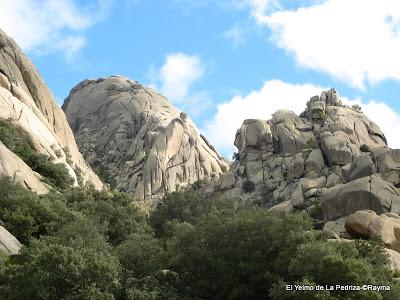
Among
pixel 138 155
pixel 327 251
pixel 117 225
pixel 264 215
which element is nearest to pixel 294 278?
pixel 327 251

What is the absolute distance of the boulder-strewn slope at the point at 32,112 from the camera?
67.4 meters

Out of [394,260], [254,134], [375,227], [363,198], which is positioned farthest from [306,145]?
[394,260]

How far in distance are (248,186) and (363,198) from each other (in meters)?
33.3

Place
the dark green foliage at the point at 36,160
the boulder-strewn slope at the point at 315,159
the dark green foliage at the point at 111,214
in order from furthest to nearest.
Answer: the dark green foliage at the point at 36,160
the boulder-strewn slope at the point at 315,159
the dark green foliage at the point at 111,214

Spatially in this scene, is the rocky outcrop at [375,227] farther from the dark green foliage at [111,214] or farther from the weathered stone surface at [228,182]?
the weathered stone surface at [228,182]

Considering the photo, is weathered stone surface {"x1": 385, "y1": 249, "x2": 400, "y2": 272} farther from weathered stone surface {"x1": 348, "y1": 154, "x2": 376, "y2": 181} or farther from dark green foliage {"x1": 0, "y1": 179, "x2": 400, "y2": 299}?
weathered stone surface {"x1": 348, "y1": 154, "x2": 376, "y2": 181}

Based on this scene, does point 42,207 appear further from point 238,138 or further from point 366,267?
point 238,138

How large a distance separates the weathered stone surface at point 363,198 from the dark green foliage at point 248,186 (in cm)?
2892

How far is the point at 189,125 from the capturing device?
378 ft

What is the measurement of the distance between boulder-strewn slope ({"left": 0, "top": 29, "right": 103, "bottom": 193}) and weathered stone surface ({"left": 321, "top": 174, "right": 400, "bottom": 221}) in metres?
27.6

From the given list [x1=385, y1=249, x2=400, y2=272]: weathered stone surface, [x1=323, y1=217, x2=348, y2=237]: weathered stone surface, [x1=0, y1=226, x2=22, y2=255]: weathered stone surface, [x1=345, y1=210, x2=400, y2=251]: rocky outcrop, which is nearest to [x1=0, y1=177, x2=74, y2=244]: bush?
[x1=0, y1=226, x2=22, y2=255]: weathered stone surface

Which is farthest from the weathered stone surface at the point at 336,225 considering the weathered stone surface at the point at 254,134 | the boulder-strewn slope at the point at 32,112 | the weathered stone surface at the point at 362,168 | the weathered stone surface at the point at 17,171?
the weathered stone surface at the point at 254,134

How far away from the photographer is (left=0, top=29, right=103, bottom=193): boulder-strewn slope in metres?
67.4

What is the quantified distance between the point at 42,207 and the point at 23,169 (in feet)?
34.4
